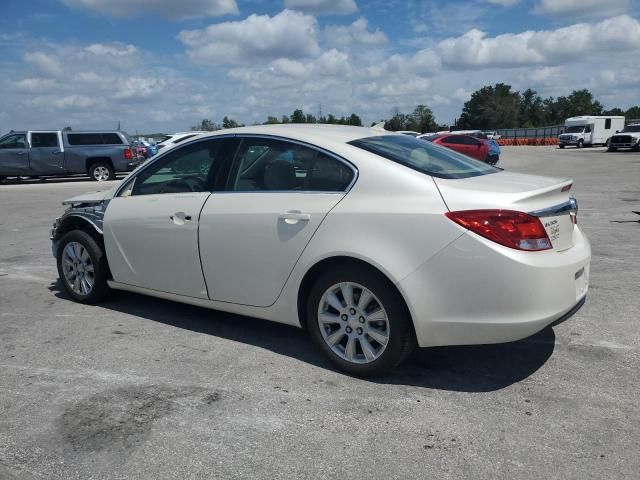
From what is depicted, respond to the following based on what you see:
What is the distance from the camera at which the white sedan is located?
333cm

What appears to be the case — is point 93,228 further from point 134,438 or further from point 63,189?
point 63,189

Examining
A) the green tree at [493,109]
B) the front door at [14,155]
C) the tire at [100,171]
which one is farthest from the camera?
the green tree at [493,109]

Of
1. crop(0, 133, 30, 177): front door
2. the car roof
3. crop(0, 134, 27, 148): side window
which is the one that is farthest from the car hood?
crop(0, 134, 27, 148): side window

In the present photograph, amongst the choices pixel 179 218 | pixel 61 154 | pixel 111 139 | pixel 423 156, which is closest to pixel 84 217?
pixel 179 218

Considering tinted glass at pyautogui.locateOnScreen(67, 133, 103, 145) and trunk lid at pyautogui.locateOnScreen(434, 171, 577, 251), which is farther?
tinted glass at pyautogui.locateOnScreen(67, 133, 103, 145)

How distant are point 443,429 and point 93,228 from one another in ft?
12.0

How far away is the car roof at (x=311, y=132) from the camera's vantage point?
4109 millimetres

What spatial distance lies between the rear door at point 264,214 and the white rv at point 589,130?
4976 cm

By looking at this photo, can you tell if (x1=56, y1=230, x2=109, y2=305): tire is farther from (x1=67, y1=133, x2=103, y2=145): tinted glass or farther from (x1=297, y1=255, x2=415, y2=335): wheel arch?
(x1=67, y1=133, x2=103, y2=145): tinted glass

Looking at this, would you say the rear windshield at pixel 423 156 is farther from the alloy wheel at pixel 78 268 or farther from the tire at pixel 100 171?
the tire at pixel 100 171

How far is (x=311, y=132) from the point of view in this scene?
423 cm

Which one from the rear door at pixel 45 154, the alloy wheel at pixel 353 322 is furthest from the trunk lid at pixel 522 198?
the rear door at pixel 45 154

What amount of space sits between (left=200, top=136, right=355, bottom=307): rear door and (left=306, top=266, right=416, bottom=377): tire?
32 cm

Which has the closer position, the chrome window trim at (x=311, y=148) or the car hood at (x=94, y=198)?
the chrome window trim at (x=311, y=148)
